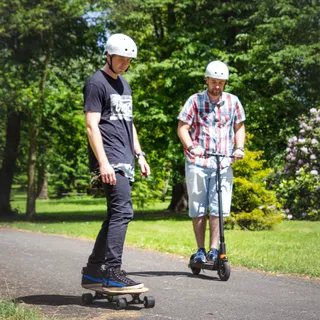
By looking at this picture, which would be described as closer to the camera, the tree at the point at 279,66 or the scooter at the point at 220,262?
the scooter at the point at 220,262

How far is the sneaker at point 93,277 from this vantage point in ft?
20.2

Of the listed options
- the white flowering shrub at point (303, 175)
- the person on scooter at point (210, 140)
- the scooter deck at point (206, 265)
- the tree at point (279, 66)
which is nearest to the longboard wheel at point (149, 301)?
the scooter deck at point (206, 265)

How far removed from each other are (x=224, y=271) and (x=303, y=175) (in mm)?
13423

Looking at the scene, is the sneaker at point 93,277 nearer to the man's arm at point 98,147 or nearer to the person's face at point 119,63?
the man's arm at point 98,147

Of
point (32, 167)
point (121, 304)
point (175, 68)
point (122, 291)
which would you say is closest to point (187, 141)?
point (122, 291)

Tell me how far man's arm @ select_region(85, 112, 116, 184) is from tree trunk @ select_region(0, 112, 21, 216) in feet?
70.0

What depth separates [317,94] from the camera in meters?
23.2

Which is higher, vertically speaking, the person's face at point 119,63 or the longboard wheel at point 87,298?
the person's face at point 119,63

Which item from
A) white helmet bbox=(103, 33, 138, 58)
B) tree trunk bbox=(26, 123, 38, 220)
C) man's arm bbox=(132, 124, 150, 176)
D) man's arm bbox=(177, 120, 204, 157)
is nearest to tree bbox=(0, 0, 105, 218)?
tree trunk bbox=(26, 123, 38, 220)

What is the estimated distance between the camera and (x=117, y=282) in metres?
5.97

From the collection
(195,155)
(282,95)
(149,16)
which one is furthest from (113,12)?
(195,155)

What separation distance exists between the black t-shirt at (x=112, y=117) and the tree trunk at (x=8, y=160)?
2120cm

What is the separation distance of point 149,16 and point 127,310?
19853 millimetres

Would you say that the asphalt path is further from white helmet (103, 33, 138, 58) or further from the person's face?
white helmet (103, 33, 138, 58)
